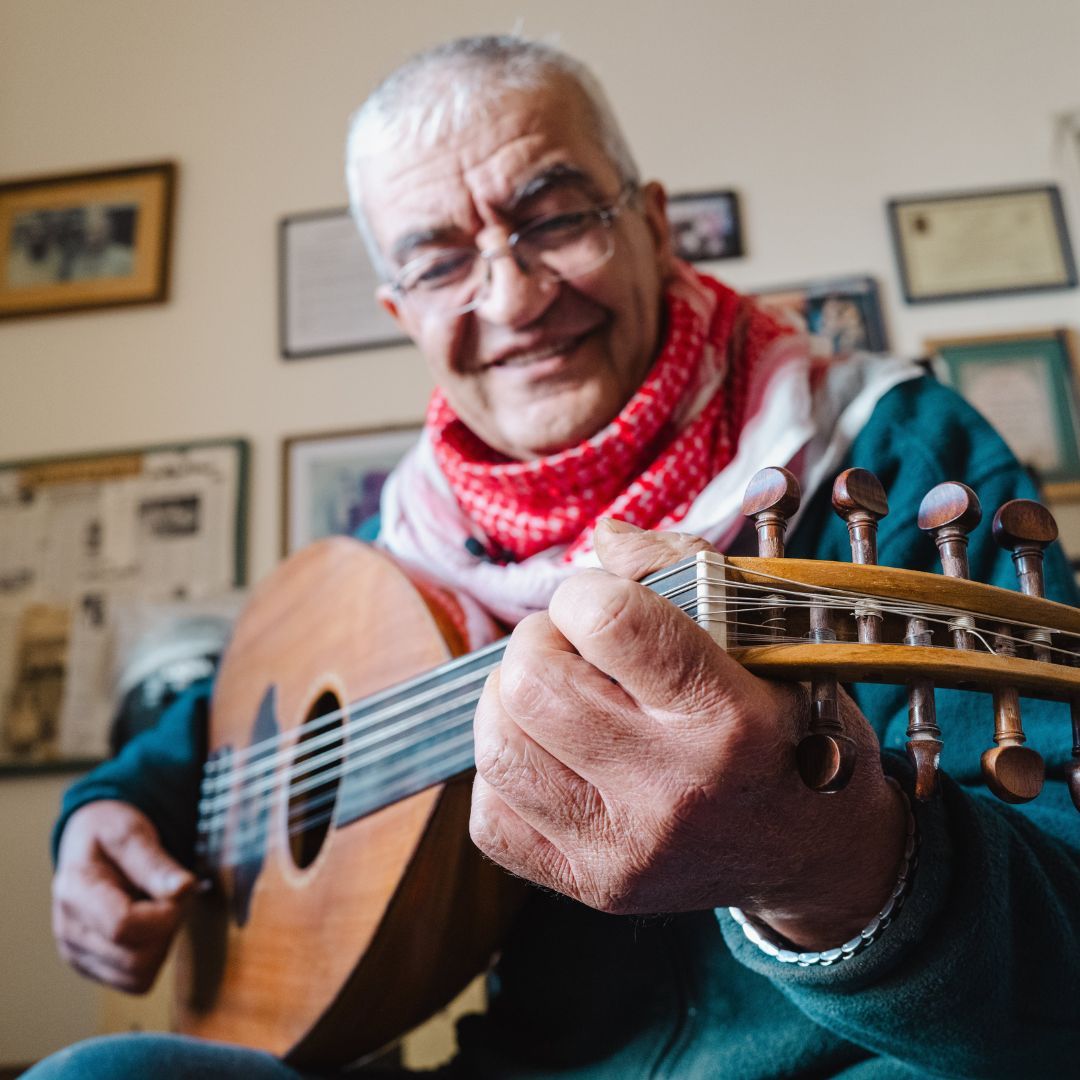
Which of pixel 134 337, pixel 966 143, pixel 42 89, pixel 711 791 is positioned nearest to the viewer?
pixel 711 791

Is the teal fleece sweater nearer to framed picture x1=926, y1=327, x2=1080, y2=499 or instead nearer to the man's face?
the man's face

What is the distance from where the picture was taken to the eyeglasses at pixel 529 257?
3.35 ft

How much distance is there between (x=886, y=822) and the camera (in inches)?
21.3

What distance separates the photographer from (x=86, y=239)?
2.31 m

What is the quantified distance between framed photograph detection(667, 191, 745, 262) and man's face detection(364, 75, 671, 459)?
1.05 meters

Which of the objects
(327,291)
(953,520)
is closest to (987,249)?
(327,291)

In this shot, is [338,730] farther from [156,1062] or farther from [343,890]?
[156,1062]

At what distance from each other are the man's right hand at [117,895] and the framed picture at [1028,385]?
1.60 m

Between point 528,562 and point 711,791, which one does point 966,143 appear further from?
point 711,791

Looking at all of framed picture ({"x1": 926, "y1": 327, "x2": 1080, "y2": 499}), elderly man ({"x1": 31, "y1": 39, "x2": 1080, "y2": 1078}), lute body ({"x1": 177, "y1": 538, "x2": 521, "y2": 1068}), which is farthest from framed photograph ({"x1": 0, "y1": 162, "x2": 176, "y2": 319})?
framed picture ({"x1": 926, "y1": 327, "x2": 1080, "y2": 499})

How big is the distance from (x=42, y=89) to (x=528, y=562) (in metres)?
2.11

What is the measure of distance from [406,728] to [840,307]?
1491mm

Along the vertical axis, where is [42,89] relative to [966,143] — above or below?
above

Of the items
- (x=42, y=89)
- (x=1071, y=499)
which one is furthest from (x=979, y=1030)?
(x=42, y=89)
